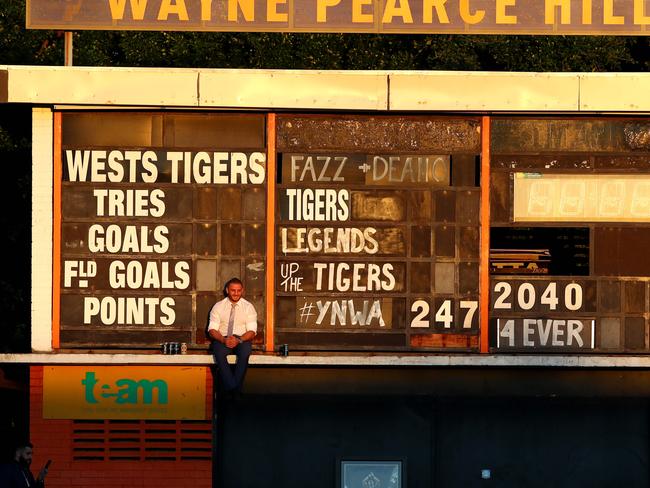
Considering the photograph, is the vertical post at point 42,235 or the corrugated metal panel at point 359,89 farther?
the vertical post at point 42,235

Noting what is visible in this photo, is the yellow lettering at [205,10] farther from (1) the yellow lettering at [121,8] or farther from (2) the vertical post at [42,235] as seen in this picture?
(2) the vertical post at [42,235]

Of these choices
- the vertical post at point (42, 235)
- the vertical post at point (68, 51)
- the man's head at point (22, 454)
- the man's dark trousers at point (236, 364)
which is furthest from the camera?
the vertical post at point (68, 51)

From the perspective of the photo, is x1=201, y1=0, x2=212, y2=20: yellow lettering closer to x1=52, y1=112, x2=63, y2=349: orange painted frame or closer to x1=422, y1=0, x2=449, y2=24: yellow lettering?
x1=52, y1=112, x2=63, y2=349: orange painted frame

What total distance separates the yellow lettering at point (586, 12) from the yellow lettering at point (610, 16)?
0.19 metres

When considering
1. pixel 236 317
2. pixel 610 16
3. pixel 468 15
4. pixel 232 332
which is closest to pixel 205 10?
pixel 468 15

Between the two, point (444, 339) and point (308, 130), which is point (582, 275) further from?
point (308, 130)

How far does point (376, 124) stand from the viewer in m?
19.9

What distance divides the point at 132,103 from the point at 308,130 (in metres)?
2.25

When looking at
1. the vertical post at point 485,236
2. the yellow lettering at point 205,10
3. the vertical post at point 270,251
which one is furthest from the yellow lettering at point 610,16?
the yellow lettering at point 205,10

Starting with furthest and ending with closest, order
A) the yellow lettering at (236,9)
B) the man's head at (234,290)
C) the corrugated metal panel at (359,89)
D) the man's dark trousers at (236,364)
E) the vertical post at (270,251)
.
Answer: the yellow lettering at (236,9) < the vertical post at (270,251) < the corrugated metal panel at (359,89) < the man's head at (234,290) < the man's dark trousers at (236,364)

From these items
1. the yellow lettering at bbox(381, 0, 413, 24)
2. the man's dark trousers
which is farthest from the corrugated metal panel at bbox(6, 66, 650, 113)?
the man's dark trousers

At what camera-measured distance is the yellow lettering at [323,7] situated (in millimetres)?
19953

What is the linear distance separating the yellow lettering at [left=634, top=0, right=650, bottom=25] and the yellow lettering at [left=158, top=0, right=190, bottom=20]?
574cm

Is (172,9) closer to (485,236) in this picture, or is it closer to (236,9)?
(236,9)
